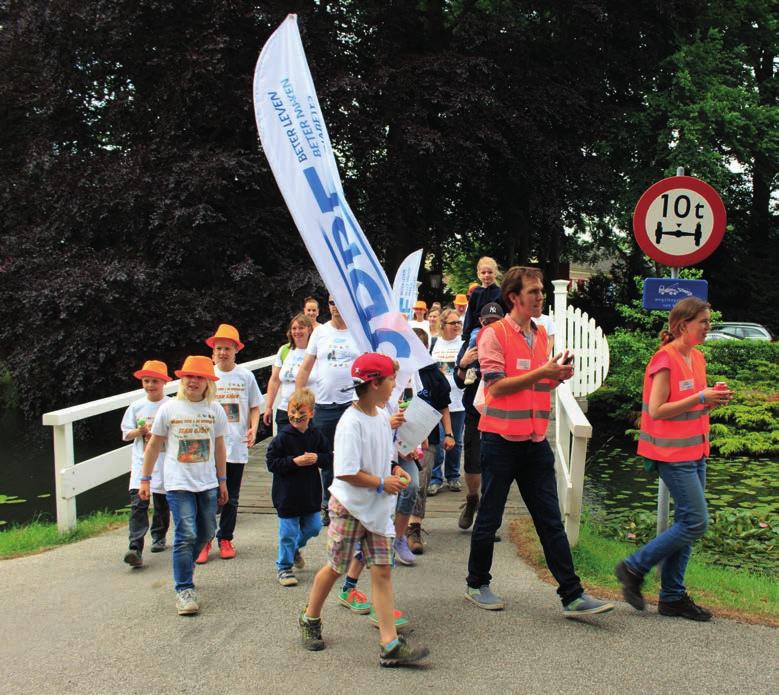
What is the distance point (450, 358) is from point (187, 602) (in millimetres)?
3802

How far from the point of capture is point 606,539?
7.54 m

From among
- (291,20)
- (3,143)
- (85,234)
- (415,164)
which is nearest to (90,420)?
(85,234)

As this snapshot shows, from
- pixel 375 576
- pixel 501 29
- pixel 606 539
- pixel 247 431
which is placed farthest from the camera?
pixel 501 29

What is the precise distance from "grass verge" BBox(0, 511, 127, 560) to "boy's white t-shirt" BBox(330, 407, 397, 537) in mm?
3577

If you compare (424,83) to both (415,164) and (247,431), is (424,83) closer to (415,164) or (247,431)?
(415,164)

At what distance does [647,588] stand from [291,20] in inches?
165

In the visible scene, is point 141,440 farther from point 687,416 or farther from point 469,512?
point 687,416

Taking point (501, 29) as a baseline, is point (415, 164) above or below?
below

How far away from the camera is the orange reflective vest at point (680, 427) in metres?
4.68

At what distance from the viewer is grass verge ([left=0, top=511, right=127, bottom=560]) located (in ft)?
22.0

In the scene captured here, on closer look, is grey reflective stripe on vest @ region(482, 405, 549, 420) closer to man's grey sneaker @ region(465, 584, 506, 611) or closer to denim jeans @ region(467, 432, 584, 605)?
denim jeans @ region(467, 432, 584, 605)

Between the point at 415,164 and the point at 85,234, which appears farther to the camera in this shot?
the point at 415,164

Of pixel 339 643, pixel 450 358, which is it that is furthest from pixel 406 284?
pixel 339 643

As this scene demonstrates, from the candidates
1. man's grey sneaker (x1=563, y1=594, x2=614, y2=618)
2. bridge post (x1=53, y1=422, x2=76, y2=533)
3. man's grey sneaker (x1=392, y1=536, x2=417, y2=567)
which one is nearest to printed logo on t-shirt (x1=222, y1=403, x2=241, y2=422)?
bridge post (x1=53, y1=422, x2=76, y2=533)
